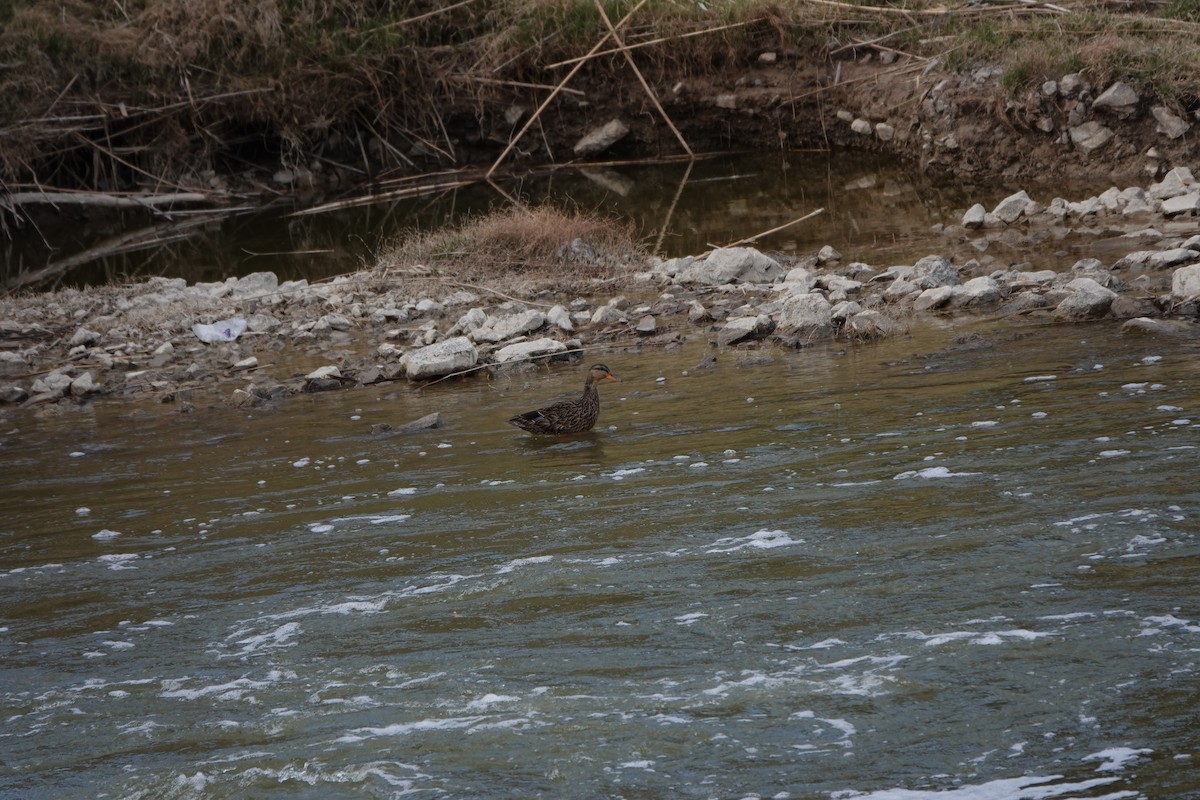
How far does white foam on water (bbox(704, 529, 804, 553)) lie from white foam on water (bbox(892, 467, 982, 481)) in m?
1.01

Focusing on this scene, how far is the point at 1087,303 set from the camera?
10.2m

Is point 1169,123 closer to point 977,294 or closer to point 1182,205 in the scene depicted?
point 1182,205

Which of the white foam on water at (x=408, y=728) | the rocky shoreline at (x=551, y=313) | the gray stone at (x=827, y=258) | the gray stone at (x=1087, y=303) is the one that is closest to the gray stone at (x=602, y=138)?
the rocky shoreline at (x=551, y=313)

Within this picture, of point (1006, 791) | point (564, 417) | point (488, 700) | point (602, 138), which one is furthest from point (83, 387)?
point (602, 138)

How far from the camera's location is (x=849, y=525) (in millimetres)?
5969

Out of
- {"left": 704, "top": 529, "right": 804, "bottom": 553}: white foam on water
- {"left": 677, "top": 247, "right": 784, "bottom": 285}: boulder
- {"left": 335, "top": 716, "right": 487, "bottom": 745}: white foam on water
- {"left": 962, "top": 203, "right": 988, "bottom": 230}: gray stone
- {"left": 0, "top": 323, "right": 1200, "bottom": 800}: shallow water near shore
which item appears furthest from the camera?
{"left": 962, "top": 203, "right": 988, "bottom": 230}: gray stone

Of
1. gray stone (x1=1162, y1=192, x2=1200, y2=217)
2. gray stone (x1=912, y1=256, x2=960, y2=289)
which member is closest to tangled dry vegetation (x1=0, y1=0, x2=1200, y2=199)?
gray stone (x1=1162, y1=192, x2=1200, y2=217)

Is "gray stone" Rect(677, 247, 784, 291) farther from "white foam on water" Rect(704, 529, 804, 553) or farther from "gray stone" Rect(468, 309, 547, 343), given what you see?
"white foam on water" Rect(704, 529, 804, 553)

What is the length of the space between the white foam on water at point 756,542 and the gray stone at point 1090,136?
14.8 meters

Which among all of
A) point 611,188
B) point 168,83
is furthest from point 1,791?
point 168,83

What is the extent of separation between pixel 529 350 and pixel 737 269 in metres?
3.37

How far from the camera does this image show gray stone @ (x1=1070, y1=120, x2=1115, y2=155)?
1839 centimetres

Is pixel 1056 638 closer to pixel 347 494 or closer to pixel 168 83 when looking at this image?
pixel 347 494

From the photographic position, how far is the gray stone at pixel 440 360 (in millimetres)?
10930
